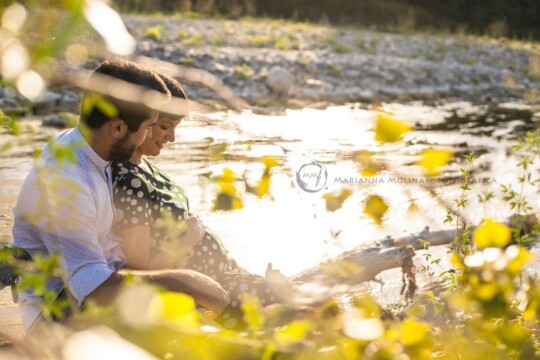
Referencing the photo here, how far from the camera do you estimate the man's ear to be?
236cm

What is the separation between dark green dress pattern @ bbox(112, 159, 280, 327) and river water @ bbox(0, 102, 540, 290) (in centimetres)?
21

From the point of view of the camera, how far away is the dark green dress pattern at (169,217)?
2590 mm

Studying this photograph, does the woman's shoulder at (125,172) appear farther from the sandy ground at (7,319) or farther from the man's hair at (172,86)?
the sandy ground at (7,319)

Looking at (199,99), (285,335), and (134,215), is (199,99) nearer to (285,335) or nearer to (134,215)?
(134,215)

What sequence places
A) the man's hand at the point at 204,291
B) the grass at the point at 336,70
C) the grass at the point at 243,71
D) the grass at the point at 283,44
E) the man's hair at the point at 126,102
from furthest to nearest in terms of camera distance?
the grass at the point at 283,44, the grass at the point at 336,70, the grass at the point at 243,71, the man's hand at the point at 204,291, the man's hair at the point at 126,102

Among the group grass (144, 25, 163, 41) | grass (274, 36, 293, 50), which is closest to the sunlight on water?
grass (144, 25, 163, 41)

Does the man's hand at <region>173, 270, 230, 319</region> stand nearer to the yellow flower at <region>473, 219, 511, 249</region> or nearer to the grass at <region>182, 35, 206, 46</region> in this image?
the yellow flower at <region>473, 219, 511, 249</region>

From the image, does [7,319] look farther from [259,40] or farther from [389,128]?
[259,40]

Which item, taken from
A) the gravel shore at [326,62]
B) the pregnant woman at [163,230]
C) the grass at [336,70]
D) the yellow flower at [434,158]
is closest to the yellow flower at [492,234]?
the yellow flower at [434,158]

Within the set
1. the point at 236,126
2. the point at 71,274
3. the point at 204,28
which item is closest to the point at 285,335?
the point at 236,126

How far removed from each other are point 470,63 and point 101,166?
651 inches

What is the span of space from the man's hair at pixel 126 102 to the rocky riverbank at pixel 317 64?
714 cm

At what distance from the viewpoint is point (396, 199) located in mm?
6156

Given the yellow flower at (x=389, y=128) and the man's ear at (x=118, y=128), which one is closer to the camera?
the yellow flower at (x=389, y=128)
